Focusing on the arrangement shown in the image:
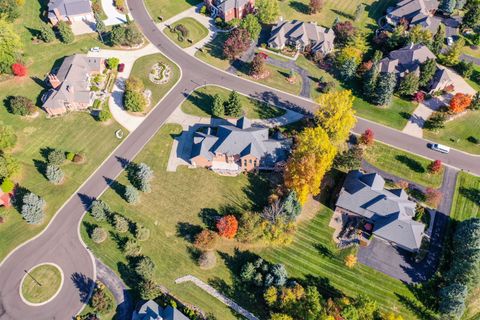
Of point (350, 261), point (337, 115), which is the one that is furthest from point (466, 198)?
point (337, 115)

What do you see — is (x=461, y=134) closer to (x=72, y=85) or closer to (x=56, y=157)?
(x=56, y=157)

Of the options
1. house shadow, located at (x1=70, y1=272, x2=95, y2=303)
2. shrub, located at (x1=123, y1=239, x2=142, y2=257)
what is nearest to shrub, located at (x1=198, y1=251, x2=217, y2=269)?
shrub, located at (x1=123, y1=239, x2=142, y2=257)

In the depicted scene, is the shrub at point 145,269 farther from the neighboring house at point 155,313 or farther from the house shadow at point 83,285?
the house shadow at point 83,285

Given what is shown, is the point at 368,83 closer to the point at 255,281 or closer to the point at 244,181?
the point at 244,181

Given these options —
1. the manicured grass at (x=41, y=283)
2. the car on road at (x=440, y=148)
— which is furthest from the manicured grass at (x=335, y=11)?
the manicured grass at (x=41, y=283)

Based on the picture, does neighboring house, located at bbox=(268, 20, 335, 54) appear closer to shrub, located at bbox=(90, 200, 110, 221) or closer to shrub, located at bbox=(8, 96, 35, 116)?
shrub, located at bbox=(90, 200, 110, 221)

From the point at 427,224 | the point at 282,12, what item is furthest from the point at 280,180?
the point at 282,12
